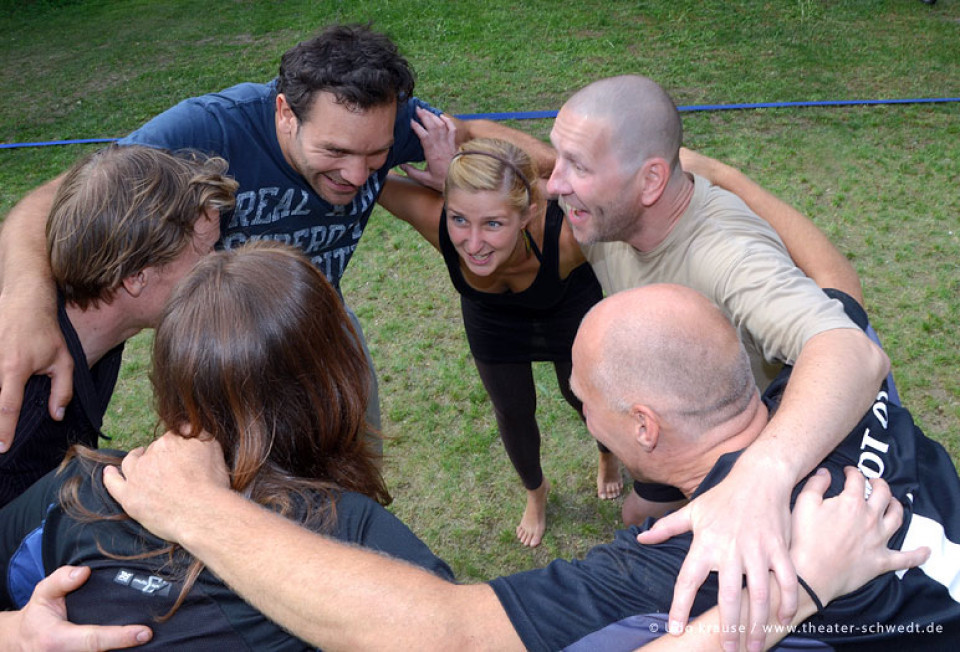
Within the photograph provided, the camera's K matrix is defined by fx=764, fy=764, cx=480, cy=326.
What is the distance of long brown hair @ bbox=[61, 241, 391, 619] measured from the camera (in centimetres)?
168

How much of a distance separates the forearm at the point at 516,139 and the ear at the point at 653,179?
83 cm

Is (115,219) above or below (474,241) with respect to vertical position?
above

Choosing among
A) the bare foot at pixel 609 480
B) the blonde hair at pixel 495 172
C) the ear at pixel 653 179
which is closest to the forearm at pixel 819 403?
the ear at pixel 653 179

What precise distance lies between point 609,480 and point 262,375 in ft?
9.18

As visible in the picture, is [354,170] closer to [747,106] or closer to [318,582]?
[318,582]

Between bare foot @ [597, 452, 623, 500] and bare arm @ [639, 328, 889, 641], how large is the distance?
85.3 inches

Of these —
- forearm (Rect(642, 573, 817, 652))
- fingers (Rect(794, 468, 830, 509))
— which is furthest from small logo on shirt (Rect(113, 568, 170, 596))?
fingers (Rect(794, 468, 830, 509))

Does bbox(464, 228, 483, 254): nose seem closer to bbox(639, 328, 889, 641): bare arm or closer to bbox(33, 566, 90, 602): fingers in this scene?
bbox(639, 328, 889, 641): bare arm

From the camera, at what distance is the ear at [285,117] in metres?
3.06

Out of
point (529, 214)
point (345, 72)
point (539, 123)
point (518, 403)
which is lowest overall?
point (539, 123)

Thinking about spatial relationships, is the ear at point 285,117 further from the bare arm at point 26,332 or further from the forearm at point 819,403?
the forearm at point 819,403

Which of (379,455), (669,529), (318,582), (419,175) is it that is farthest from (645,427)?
(419,175)

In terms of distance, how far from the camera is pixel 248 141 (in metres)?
3.07

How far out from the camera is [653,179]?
104 inches
